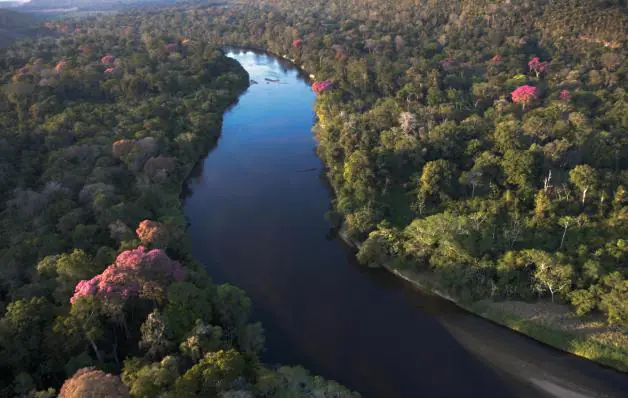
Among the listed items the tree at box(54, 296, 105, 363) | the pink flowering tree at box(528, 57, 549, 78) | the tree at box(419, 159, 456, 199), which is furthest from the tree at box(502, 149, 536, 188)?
the pink flowering tree at box(528, 57, 549, 78)

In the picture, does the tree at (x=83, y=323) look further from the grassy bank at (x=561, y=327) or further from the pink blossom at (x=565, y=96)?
the pink blossom at (x=565, y=96)

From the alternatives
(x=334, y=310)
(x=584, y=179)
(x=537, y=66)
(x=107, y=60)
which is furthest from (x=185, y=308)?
(x=107, y=60)

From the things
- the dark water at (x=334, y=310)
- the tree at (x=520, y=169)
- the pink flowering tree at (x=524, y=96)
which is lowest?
the dark water at (x=334, y=310)

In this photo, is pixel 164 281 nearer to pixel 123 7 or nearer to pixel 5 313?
pixel 5 313

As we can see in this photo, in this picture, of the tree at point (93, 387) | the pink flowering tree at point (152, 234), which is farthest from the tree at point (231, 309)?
the tree at point (93, 387)

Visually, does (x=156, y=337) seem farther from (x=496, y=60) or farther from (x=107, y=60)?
(x=496, y=60)

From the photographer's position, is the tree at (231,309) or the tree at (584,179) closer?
the tree at (231,309)

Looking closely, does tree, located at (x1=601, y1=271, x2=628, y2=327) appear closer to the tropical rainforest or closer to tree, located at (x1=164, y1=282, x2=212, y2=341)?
the tropical rainforest

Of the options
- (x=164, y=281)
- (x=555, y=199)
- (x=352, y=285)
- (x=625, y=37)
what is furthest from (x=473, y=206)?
(x=625, y=37)
